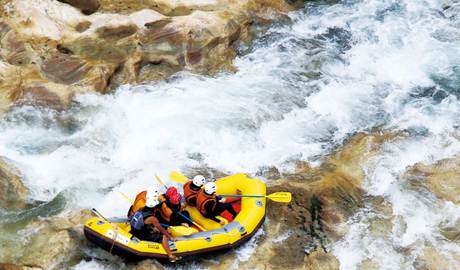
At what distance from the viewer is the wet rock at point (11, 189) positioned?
25.8ft

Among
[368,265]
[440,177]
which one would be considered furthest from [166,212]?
[440,177]

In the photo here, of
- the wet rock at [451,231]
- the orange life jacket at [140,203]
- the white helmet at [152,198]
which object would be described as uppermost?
the white helmet at [152,198]

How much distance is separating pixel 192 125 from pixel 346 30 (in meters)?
6.22

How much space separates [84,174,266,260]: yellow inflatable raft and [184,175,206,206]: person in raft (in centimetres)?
13

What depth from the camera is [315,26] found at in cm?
1438

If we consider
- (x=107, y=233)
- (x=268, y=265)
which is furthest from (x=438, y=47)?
(x=107, y=233)

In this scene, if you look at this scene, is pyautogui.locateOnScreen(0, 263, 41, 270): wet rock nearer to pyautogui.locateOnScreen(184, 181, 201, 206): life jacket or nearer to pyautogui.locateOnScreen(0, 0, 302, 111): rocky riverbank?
pyautogui.locateOnScreen(184, 181, 201, 206): life jacket

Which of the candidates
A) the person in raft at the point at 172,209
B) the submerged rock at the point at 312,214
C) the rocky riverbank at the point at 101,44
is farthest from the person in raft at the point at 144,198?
the rocky riverbank at the point at 101,44

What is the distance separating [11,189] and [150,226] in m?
2.42

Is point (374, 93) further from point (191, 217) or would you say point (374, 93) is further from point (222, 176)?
point (191, 217)

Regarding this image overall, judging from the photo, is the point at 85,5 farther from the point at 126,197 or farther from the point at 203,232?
the point at 203,232

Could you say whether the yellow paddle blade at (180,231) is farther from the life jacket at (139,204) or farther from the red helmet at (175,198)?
the life jacket at (139,204)

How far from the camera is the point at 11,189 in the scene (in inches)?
315

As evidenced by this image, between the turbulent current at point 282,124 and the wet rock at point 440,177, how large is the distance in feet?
0.56
